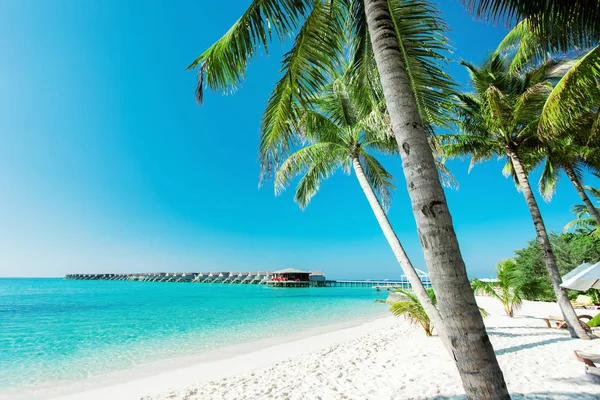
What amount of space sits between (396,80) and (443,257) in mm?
1604

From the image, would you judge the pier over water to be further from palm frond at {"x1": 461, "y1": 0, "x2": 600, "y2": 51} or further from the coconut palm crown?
palm frond at {"x1": 461, "y1": 0, "x2": 600, "y2": 51}

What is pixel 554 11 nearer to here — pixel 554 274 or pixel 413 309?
pixel 554 274

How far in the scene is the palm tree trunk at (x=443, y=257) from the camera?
195cm

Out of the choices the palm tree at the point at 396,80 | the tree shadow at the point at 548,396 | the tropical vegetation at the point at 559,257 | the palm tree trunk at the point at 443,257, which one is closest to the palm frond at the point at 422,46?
the palm tree at the point at 396,80

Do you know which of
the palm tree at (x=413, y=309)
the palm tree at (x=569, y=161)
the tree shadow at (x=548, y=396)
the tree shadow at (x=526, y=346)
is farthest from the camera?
the palm tree at (x=569, y=161)

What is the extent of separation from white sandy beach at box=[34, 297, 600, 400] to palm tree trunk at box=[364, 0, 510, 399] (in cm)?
300

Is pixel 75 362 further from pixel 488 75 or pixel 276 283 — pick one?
pixel 276 283

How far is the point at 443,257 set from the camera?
83.4 inches

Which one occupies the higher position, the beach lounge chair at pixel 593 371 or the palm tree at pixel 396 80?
the palm tree at pixel 396 80

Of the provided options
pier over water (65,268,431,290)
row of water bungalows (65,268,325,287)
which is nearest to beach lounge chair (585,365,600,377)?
pier over water (65,268,431,290)

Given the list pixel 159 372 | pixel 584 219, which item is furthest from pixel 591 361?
pixel 584 219

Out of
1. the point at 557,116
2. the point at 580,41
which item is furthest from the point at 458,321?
the point at 557,116

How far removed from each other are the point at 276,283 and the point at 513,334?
61.7 metres

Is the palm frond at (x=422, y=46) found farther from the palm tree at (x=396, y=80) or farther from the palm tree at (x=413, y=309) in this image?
the palm tree at (x=413, y=309)
